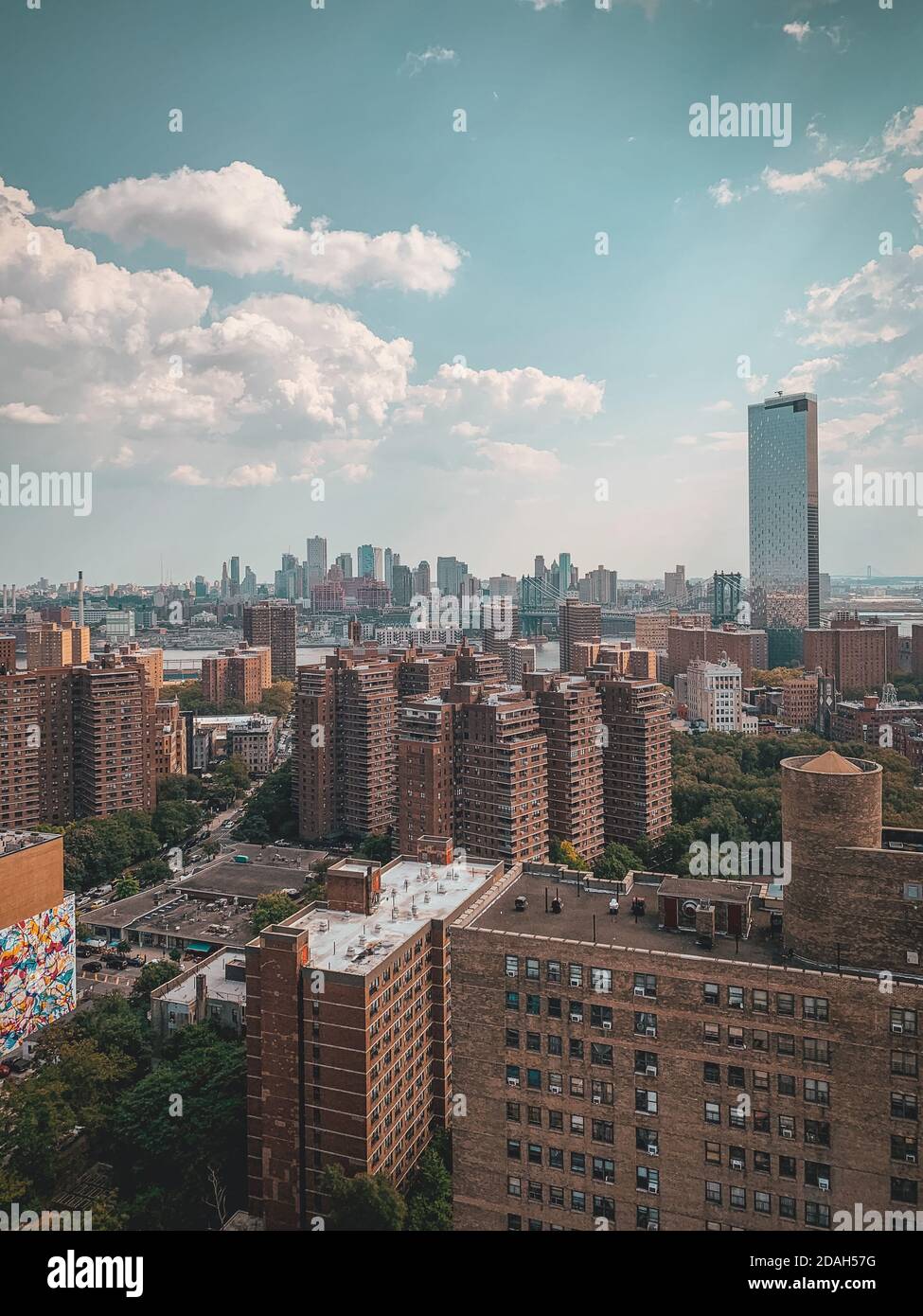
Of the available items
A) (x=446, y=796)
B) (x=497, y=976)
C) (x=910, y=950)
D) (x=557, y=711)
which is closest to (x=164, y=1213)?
(x=497, y=976)

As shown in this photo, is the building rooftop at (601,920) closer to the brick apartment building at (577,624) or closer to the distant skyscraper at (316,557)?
the brick apartment building at (577,624)

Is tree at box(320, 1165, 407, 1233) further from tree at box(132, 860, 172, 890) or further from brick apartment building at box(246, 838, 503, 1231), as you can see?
tree at box(132, 860, 172, 890)

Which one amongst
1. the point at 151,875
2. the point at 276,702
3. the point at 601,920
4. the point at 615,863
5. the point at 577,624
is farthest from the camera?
the point at 577,624

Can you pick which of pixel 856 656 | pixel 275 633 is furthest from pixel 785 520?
pixel 275 633

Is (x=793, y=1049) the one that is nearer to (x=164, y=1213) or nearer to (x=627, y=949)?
(x=627, y=949)

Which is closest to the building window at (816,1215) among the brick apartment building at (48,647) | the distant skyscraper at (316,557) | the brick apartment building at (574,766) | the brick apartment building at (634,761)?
the brick apartment building at (574,766)

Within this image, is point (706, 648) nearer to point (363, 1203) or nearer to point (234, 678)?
point (234, 678)
